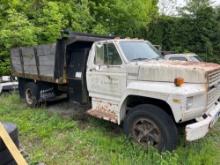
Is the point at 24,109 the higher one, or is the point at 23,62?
the point at 23,62

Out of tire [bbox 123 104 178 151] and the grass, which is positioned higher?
tire [bbox 123 104 178 151]

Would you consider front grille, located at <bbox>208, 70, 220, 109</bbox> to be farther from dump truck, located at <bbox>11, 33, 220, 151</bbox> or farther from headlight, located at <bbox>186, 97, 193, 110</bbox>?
headlight, located at <bbox>186, 97, 193, 110</bbox>

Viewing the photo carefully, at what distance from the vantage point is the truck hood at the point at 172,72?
4.46 meters

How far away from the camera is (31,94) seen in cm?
855

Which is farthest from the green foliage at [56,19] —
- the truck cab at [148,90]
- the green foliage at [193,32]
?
the truck cab at [148,90]

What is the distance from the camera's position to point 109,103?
18.9ft

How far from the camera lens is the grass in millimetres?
4520

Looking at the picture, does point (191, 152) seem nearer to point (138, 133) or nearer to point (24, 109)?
point (138, 133)

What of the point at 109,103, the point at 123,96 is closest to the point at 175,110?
the point at 123,96

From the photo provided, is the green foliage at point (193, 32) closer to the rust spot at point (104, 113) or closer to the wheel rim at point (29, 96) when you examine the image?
the wheel rim at point (29, 96)

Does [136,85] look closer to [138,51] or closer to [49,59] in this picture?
[138,51]

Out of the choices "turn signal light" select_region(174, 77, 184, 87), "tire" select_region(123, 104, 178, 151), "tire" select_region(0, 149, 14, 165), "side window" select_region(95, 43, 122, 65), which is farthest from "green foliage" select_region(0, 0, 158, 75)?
"tire" select_region(0, 149, 14, 165)

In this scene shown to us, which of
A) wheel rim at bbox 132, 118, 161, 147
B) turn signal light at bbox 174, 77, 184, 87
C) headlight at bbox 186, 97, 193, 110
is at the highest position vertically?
turn signal light at bbox 174, 77, 184, 87

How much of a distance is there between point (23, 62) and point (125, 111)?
471 centimetres
